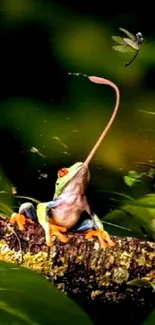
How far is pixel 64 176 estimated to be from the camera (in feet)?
3.55

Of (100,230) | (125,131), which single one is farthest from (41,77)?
(100,230)

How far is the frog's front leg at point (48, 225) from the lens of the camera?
106 centimetres

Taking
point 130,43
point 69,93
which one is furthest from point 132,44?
point 69,93

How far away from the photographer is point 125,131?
3.66 feet

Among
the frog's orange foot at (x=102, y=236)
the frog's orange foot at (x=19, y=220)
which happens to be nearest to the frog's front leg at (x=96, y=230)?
the frog's orange foot at (x=102, y=236)

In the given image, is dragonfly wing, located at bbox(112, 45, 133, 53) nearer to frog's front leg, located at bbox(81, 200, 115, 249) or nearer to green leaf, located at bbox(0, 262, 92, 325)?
frog's front leg, located at bbox(81, 200, 115, 249)

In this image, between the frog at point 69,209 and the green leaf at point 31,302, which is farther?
the frog at point 69,209

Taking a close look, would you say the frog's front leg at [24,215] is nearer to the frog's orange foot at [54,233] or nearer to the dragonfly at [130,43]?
the frog's orange foot at [54,233]

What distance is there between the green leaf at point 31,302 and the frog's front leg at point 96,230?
0.42 ft

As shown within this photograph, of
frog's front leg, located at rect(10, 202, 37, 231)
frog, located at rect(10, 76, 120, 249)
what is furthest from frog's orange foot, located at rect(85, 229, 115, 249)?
frog's front leg, located at rect(10, 202, 37, 231)

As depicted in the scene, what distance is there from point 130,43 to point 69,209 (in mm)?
343

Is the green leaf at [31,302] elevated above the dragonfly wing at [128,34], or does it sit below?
below

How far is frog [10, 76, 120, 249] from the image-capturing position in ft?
3.52

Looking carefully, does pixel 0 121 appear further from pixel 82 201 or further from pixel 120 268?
pixel 120 268
